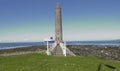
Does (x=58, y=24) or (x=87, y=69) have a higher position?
(x=58, y=24)

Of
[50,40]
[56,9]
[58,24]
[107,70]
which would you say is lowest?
[107,70]

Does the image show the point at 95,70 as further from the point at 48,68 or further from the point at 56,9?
the point at 56,9

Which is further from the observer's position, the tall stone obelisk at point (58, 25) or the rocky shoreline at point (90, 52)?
the rocky shoreline at point (90, 52)

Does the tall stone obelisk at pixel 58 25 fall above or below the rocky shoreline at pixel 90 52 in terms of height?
above

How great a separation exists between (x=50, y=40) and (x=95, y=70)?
22821 mm

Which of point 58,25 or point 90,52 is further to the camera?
point 90,52

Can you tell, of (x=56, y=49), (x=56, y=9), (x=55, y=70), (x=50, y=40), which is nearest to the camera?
(x=55, y=70)

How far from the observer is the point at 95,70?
79.8 feet

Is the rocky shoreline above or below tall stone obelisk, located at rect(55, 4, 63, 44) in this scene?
below

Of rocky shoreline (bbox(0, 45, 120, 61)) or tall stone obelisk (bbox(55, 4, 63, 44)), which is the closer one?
tall stone obelisk (bbox(55, 4, 63, 44))

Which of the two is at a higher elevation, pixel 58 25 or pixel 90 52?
pixel 58 25

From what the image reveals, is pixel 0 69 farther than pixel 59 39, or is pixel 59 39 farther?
pixel 59 39

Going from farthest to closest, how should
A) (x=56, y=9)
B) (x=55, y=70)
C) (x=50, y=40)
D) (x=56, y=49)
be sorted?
(x=56, y=9) < (x=56, y=49) < (x=50, y=40) < (x=55, y=70)

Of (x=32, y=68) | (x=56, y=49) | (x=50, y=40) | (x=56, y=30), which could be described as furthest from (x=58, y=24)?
(x=32, y=68)
